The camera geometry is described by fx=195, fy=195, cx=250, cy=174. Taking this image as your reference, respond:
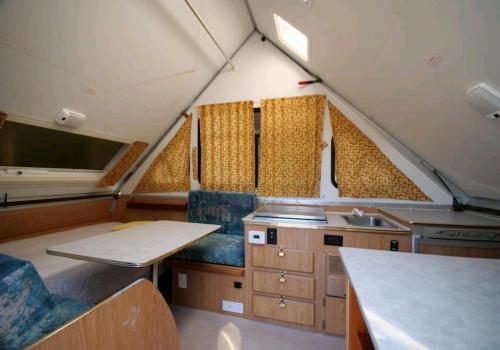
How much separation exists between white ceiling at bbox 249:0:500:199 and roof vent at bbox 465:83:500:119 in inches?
1.3

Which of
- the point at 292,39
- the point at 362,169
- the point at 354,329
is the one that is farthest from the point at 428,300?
the point at 292,39

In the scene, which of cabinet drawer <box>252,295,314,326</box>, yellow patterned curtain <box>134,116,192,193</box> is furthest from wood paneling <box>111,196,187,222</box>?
cabinet drawer <box>252,295,314,326</box>

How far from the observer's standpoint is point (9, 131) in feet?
5.43

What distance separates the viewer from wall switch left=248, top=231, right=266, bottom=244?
1.70 meters

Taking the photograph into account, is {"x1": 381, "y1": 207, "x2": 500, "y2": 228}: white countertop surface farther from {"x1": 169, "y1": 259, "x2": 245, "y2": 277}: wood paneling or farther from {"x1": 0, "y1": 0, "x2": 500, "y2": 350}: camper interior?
{"x1": 169, "y1": 259, "x2": 245, "y2": 277}: wood paneling

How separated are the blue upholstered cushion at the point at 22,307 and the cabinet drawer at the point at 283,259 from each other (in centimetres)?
129

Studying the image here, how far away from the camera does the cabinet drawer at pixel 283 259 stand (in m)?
1.63

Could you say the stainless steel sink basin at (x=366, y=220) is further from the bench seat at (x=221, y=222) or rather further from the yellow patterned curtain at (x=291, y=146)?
the bench seat at (x=221, y=222)

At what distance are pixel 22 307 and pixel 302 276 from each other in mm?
1603

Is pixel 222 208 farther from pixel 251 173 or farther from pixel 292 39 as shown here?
pixel 292 39

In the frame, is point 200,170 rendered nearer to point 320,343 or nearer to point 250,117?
point 250,117

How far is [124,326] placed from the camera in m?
0.74

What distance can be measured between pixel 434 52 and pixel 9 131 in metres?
3.04

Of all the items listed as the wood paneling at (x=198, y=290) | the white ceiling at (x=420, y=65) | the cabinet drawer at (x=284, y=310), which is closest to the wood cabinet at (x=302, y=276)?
the cabinet drawer at (x=284, y=310)
